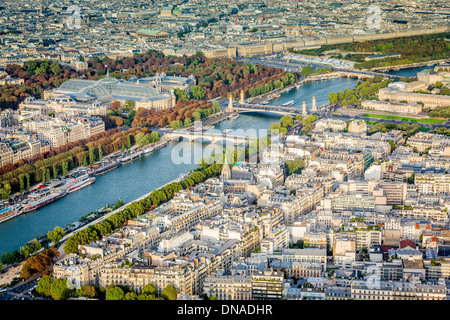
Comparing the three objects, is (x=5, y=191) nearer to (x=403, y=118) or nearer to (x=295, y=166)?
(x=295, y=166)

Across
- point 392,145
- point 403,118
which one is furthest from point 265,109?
point 392,145

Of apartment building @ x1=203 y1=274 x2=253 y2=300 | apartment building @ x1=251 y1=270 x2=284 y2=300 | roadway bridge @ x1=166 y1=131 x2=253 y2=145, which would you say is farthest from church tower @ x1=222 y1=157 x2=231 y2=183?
apartment building @ x1=251 y1=270 x2=284 y2=300

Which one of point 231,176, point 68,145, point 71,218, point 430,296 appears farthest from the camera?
point 68,145

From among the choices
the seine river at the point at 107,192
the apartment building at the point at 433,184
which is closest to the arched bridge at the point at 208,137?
the seine river at the point at 107,192

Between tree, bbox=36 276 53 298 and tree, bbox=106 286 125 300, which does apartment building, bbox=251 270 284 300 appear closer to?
tree, bbox=106 286 125 300

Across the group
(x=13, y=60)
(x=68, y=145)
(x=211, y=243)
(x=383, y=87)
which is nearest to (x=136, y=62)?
(x=13, y=60)
